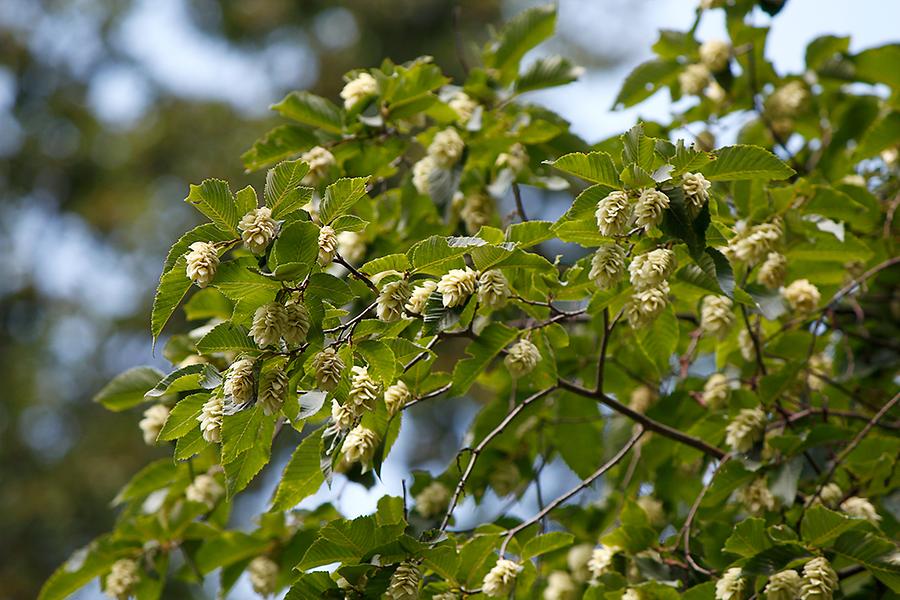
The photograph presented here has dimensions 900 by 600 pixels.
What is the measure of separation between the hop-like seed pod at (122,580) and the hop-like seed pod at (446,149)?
1.43 meters

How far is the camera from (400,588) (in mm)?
1861

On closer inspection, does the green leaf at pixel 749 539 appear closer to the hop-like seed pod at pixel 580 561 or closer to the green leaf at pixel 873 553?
the green leaf at pixel 873 553

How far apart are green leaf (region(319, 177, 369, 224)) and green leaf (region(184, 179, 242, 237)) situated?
0.55 feet

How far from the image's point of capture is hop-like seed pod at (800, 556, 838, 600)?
189 cm

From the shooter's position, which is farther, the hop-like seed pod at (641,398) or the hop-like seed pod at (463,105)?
the hop-like seed pod at (641,398)

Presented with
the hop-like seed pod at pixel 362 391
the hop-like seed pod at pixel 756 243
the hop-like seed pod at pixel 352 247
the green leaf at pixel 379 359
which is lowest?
the hop-like seed pod at pixel 362 391

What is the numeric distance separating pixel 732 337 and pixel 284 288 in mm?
1521

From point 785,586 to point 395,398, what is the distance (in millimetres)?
851

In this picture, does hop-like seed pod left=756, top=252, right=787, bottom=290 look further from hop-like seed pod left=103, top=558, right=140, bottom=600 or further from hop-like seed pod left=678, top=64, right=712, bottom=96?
hop-like seed pod left=103, top=558, right=140, bottom=600

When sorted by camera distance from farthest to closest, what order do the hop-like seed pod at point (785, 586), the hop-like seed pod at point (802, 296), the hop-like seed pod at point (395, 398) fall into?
the hop-like seed pod at point (802, 296) < the hop-like seed pod at point (395, 398) < the hop-like seed pod at point (785, 586)

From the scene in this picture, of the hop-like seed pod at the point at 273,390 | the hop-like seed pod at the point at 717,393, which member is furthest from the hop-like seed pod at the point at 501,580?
the hop-like seed pod at the point at 717,393

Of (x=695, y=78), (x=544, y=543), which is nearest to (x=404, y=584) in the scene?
(x=544, y=543)

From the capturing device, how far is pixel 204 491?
2838mm

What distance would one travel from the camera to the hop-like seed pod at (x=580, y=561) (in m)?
2.70
